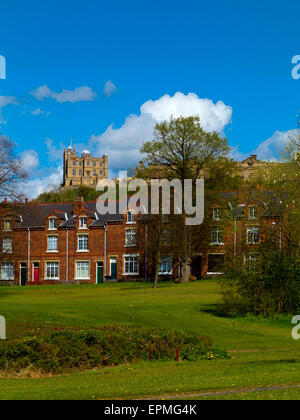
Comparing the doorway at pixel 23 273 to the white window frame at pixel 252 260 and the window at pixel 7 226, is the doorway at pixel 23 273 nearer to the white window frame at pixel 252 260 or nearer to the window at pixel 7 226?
the window at pixel 7 226

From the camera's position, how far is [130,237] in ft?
254

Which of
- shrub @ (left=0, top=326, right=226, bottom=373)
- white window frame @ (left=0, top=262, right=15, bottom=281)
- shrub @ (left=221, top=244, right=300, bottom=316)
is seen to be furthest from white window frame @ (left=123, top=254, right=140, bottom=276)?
shrub @ (left=0, top=326, right=226, bottom=373)

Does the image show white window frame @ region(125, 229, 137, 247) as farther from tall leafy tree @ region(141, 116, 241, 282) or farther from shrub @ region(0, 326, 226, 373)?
shrub @ region(0, 326, 226, 373)

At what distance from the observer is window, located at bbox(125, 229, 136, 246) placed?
76.9 meters

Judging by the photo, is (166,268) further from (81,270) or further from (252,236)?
(252,236)

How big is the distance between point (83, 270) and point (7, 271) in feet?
37.7

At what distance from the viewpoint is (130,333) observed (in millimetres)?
25688

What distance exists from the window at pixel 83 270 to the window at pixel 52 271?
2954mm

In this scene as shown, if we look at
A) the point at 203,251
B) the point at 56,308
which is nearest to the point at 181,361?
the point at 56,308

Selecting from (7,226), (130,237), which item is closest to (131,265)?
(130,237)

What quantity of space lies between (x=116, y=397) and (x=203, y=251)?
61.1 meters

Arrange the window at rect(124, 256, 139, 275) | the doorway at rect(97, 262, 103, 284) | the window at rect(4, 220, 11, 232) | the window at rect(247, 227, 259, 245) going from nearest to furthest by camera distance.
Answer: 1. the window at rect(247, 227, 259, 245)
2. the window at rect(124, 256, 139, 275)
3. the doorway at rect(97, 262, 103, 284)
4. the window at rect(4, 220, 11, 232)

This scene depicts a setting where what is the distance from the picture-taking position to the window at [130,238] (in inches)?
3029

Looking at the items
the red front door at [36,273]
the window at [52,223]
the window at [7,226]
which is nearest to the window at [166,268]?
the window at [52,223]
